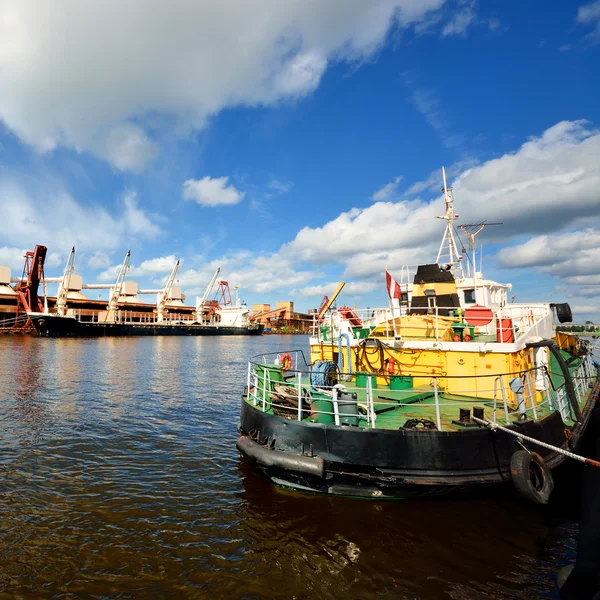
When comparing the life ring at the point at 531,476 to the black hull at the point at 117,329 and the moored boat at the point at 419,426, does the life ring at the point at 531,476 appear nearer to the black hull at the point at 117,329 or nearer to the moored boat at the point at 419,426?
the moored boat at the point at 419,426

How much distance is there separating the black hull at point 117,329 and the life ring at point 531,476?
99.4 metres

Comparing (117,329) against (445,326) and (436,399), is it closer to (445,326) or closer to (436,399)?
(445,326)

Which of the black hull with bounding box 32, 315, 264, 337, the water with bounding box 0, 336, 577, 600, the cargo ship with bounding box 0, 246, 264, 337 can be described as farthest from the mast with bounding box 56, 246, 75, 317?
the water with bounding box 0, 336, 577, 600

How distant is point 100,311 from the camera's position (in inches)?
5271

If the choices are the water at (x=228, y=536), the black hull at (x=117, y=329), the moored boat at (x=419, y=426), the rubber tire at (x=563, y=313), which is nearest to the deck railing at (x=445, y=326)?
the moored boat at (x=419, y=426)

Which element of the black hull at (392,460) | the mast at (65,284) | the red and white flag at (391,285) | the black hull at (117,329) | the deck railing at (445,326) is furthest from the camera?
the mast at (65,284)

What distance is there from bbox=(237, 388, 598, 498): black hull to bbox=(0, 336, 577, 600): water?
0.53 m

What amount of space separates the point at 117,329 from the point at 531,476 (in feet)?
370

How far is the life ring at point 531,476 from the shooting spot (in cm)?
719

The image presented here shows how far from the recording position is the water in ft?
18.9

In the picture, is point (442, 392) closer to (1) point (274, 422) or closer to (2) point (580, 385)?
(1) point (274, 422)

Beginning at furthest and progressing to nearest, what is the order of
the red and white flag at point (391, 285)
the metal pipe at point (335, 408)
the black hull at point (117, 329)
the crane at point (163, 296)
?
1. the crane at point (163, 296)
2. the black hull at point (117, 329)
3. the red and white flag at point (391, 285)
4. the metal pipe at point (335, 408)

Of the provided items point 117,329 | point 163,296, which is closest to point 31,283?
point 117,329

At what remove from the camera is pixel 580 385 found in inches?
546
